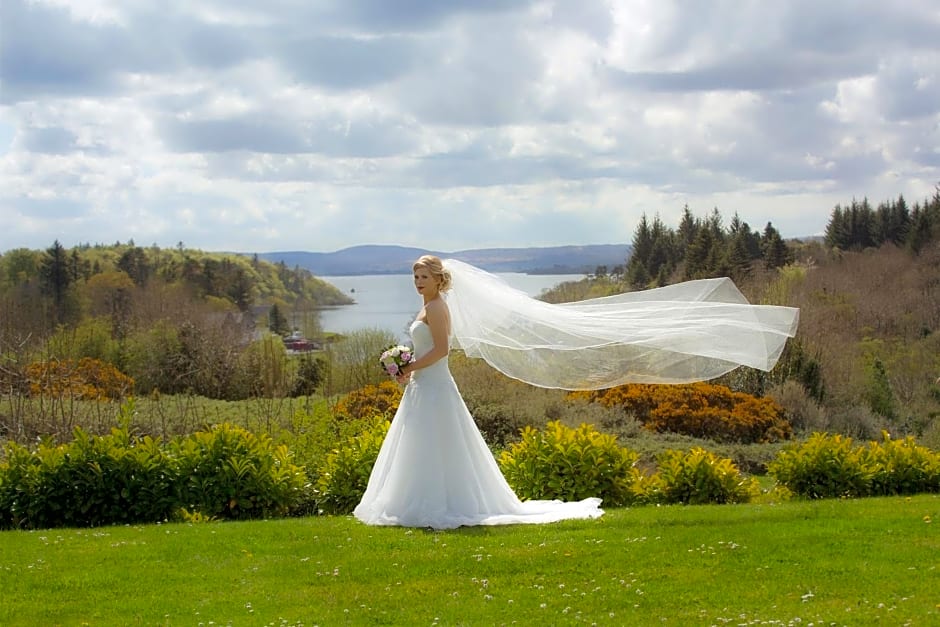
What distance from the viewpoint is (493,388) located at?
18.0 meters

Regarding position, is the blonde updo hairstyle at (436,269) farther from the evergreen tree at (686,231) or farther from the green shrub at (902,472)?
the evergreen tree at (686,231)

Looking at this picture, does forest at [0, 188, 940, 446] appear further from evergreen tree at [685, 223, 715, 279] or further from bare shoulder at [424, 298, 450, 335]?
bare shoulder at [424, 298, 450, 335]

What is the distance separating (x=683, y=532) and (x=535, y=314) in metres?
2.64

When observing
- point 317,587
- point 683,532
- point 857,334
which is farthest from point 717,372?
point 857,334

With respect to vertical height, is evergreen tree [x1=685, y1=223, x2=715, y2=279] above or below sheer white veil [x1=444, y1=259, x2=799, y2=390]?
above

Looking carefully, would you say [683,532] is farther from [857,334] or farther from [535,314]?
[857,334]

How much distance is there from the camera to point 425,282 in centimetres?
880

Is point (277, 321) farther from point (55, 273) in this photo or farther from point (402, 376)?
point (402, 376)

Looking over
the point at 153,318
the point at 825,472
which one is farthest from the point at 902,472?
the point at 153,318

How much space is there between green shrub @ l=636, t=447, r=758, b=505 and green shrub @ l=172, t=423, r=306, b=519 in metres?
3.78

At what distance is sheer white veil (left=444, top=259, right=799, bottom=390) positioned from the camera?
8.95m

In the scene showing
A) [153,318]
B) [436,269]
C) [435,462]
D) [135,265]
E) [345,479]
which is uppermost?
[135,265]

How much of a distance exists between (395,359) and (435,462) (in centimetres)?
103

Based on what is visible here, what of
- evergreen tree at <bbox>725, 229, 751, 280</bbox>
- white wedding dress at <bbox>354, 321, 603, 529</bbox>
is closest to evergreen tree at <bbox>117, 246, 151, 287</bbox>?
evergreen tree at <bbox>725, 229, 751, 280</bbox>
